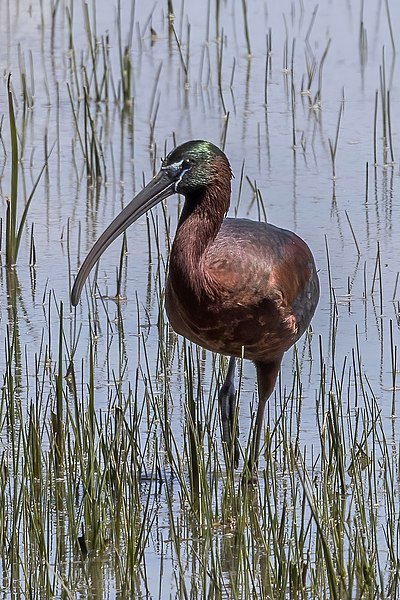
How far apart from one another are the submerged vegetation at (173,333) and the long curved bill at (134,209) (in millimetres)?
134

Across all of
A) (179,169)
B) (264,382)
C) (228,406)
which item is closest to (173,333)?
(228,406)

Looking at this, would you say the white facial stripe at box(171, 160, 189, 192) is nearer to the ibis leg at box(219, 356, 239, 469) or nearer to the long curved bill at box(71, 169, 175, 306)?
the long curved bill at box(71, 169, 175, 306)

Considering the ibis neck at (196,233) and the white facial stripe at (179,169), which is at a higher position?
the white facial stripe at (179,169)

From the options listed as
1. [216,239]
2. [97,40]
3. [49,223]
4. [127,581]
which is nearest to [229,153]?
[49,223]

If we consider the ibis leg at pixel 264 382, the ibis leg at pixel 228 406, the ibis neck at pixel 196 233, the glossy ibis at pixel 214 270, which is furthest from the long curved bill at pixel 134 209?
the ibis leg at pixel 264 382

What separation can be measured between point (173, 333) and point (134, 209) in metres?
1.61

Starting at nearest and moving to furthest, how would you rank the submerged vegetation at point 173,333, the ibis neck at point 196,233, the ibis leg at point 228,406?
1. the submerged vegetation at point 173,333
2. the ibis neck at point 196,233
3. the ibis leg at point 228,406

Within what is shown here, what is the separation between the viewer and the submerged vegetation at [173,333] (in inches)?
193

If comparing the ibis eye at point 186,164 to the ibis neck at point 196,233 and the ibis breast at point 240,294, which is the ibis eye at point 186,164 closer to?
the ibis neck at point 196,233

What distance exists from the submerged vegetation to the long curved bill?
0.13 m

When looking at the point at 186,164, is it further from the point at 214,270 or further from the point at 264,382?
the point at 264,382

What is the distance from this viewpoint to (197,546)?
519 centimetres

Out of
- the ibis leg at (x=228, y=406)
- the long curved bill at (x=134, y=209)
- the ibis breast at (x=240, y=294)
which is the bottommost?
the ibis leg at (x=228, y=406)

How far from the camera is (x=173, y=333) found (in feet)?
24.1
